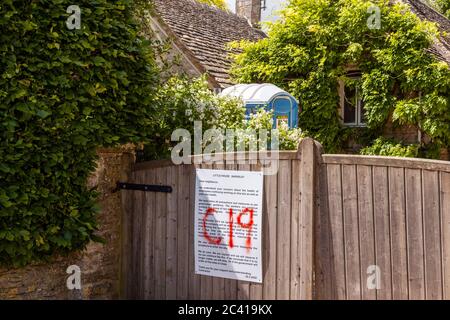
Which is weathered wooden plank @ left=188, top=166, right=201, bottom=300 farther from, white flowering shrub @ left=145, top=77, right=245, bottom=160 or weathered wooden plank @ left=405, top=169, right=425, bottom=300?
weathered wooden plank @ left=405, top=169, right=425, bottom=300

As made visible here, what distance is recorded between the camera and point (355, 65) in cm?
1089

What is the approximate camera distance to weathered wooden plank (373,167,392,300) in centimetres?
404

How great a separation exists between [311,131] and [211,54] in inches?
118

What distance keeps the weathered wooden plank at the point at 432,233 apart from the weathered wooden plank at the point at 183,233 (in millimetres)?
2170

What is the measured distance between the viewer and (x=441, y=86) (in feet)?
31.8

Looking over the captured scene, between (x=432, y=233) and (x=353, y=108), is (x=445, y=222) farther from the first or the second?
(x=353, y=108)

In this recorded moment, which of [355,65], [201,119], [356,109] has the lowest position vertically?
[201,119]

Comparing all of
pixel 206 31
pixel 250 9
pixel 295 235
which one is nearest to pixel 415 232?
pixel 295 235

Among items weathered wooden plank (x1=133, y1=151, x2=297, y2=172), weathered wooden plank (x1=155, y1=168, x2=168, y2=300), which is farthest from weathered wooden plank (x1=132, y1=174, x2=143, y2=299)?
weathered wooden plank (x1=155, y1=168, x2=168, y2=300)

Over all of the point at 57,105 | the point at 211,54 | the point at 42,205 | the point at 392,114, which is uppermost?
the point at 211,54

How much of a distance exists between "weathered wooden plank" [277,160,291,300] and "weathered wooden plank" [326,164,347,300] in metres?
0.37

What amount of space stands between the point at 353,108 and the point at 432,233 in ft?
25.6
